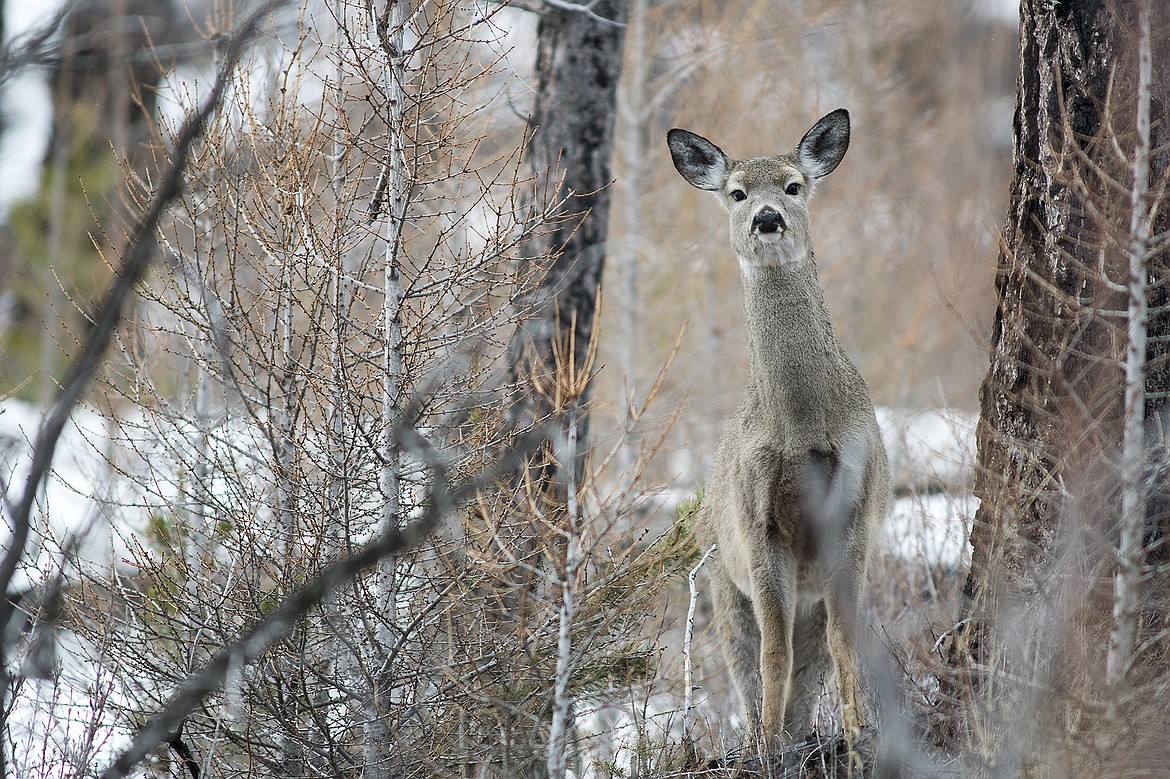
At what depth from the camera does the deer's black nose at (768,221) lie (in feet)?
17.3

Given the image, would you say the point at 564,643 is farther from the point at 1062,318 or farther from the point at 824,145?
the point at 824,145

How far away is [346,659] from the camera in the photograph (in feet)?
15.1

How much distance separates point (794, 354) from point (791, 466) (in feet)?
1.81

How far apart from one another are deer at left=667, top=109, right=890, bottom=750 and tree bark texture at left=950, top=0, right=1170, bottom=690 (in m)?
0.53

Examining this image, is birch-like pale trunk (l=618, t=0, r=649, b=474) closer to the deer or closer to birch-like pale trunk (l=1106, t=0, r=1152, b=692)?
the deer

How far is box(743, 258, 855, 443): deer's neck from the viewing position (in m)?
5.23

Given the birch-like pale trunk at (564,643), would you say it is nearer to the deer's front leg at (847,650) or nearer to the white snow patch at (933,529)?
the deer's front leg at (847,650)

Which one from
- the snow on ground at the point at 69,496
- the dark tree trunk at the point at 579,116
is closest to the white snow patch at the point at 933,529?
the dark tree trunk at the point at 579,116

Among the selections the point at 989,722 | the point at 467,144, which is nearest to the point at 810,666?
the point at 989,722

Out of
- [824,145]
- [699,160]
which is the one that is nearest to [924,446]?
[824,145]

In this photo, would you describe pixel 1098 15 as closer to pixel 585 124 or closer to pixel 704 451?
pixel 585 124

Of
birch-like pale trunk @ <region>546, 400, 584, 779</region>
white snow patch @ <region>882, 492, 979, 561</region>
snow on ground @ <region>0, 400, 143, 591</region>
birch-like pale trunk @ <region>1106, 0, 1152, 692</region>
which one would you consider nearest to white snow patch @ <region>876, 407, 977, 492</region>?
white snow patch @ <region>882, 492, 979, 561</region>

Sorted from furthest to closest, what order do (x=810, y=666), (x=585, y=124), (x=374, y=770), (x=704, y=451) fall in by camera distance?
(x=704, y=451) → (x=585, y=124) → (x=810, y=666) → (x=374, y=770)

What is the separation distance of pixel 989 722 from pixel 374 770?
2.33 m
